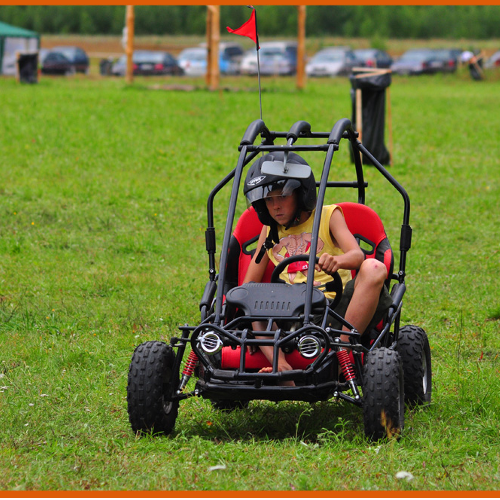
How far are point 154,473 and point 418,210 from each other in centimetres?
779

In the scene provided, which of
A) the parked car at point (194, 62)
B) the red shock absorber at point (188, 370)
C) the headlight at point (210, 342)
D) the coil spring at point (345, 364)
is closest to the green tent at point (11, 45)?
the parked car at point (194, 62)

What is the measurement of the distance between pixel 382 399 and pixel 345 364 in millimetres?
276

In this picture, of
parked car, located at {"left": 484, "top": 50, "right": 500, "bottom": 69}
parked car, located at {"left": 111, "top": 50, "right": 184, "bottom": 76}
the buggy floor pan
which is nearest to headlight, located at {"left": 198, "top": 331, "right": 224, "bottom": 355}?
the buggy floor pan

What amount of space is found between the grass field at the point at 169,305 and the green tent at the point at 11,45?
645 inches

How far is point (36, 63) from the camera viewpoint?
1056 inches

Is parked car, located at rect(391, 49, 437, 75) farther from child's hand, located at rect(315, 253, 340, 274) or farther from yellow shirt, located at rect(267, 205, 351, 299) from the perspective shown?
child's hand, located at rect(315, 253, 340, 274)

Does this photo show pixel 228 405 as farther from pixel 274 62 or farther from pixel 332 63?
pixel 332 63

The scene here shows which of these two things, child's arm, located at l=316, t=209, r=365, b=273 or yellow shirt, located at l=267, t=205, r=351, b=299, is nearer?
child's arm, located at l=316, t=209, r=365, b=273

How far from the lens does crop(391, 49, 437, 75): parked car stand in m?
38.2

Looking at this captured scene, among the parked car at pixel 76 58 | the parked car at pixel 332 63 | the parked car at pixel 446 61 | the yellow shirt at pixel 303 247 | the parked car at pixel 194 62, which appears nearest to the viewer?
the yellow shirt at pixel 303 247

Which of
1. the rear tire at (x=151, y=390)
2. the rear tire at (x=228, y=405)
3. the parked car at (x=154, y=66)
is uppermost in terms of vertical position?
the parked car at (x=154, y=66)

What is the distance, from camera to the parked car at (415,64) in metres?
38.2

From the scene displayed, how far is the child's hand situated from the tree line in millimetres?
49239

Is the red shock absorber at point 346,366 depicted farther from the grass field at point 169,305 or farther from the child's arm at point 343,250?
the child's arm at point 343,250
